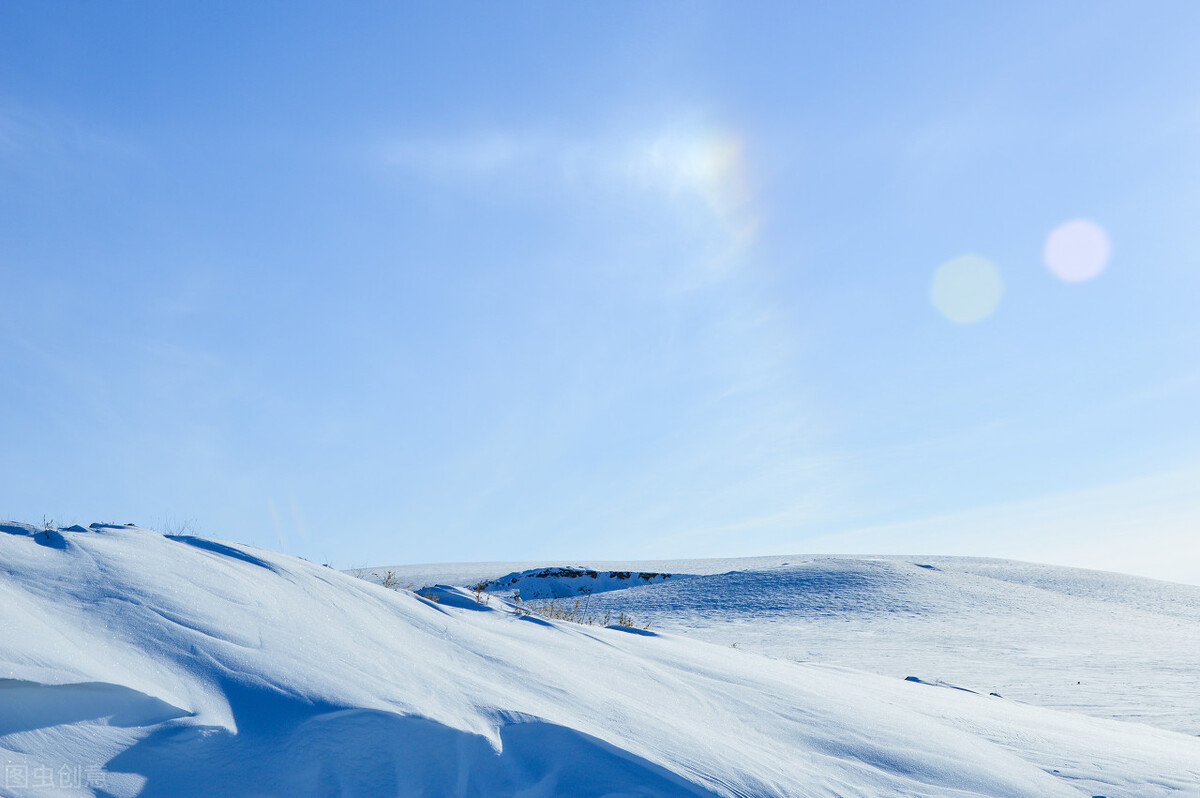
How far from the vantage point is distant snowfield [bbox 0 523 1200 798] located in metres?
1.89

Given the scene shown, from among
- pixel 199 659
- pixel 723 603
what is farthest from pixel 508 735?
pixel 723 603

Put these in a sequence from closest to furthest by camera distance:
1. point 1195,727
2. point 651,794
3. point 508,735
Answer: point 651,794 → point 508,735 → point 1195,727

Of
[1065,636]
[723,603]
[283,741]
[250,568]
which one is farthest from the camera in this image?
[723,603]

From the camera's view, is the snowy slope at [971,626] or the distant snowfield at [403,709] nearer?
the distant snowfield at [403,709]

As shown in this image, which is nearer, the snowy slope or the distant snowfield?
the distant snowfield

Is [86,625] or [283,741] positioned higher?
[86,625]

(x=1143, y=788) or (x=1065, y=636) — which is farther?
(x=1065, y=636)

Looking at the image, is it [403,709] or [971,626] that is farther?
[971,626]

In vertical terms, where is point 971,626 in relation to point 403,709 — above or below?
below

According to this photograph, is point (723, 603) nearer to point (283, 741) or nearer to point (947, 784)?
point (947, 784)

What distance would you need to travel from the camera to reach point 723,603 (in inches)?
477

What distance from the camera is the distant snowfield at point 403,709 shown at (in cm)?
189

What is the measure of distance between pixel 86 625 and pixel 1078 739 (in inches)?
163

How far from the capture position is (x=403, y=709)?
2197 mm
